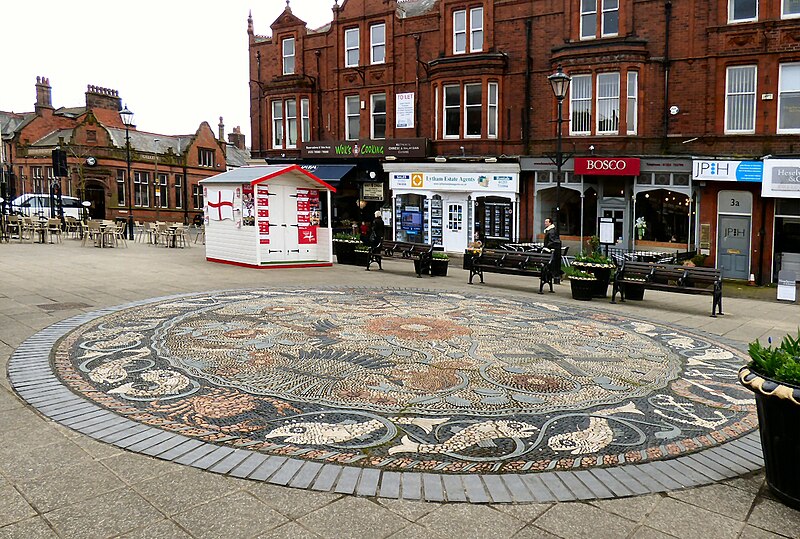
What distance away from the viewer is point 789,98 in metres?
20.2

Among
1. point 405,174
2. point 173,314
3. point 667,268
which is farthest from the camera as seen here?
point 405,174

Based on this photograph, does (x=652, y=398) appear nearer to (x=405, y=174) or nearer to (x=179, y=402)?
(x=179, y=402)

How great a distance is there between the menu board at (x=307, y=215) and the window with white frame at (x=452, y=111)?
8.86m

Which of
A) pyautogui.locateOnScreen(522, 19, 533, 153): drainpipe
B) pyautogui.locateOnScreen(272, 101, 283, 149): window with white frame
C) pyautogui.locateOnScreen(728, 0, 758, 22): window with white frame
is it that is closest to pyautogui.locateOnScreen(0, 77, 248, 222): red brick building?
pyautogui.locateOnScreen(272, 101, 283, 149): window with white frame

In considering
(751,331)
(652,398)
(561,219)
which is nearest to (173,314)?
(652,398)

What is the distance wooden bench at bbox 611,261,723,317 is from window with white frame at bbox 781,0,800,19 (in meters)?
12.1

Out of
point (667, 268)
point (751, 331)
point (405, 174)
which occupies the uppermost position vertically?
point (405, 174)

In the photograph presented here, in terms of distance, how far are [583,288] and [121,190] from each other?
47.8 m

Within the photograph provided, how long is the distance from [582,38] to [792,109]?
24.3ft

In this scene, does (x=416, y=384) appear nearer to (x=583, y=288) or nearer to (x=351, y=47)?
(x=583, y=288)

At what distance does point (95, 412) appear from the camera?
540 centimetres

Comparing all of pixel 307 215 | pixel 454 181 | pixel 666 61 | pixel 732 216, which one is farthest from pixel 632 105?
pixel 307 215

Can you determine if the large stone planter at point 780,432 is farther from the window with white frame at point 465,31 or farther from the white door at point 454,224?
the window with white frame at point 465,31

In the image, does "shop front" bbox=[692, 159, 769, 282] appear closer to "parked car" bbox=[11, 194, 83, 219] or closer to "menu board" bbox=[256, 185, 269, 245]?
"menu board" bbox=[256, 185, 269, 245]
